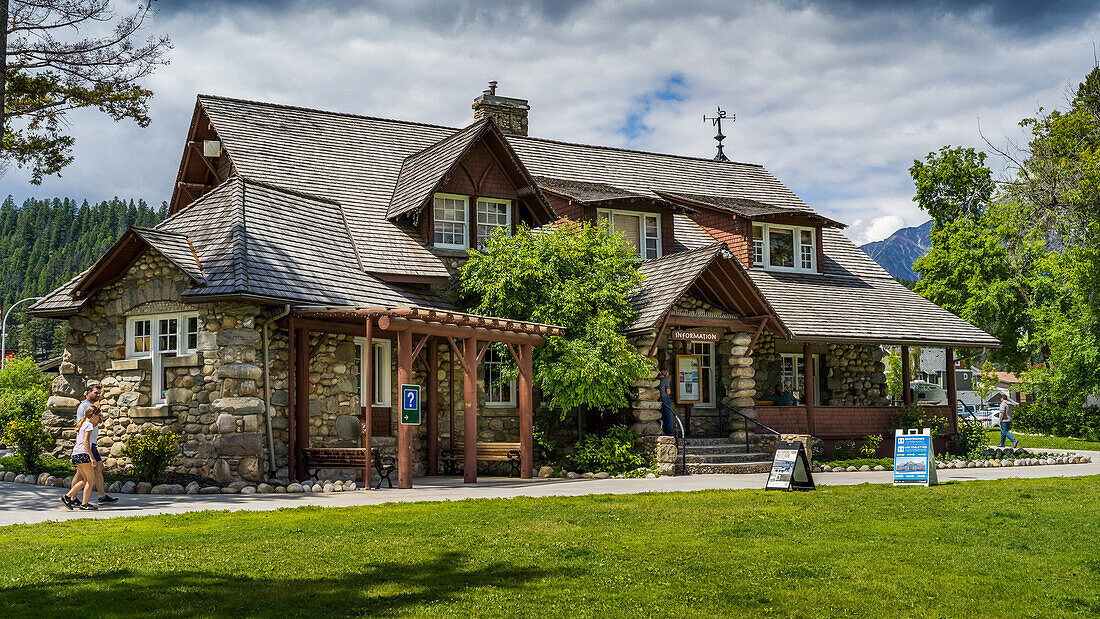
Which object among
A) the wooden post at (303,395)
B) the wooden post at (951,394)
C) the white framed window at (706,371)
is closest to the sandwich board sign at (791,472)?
the wooden post at (303,395)

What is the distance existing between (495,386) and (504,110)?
11243mm

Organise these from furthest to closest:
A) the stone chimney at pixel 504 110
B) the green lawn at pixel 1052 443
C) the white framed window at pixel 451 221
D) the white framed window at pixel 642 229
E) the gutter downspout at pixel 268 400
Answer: the green lawn at pixel 1052 443 < the stone chimney at pixel 504 110 < the white framed window at pixel 642 229 < the white framed window at pixel 451 221 < the gutter downspout at pixel 268 400

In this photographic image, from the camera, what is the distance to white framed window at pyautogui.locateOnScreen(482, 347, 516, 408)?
23766 mm

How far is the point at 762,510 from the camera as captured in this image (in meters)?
13.4

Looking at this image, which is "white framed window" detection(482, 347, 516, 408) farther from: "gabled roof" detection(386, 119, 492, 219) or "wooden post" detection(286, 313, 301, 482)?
"wooden post" detection(286, 313, 301, 482)

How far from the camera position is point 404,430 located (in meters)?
17.8

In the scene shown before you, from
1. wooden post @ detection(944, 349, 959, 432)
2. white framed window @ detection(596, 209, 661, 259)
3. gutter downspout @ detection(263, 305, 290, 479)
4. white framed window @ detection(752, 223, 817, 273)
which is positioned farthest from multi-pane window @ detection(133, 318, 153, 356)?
wooden post @ detection(944, 349, 959, 432)

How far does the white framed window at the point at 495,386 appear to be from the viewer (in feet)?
78.0

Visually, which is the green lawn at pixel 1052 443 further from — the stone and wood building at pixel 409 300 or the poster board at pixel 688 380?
the poster board at pixel 688 380

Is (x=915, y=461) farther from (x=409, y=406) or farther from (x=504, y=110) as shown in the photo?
(x=504, y=110)

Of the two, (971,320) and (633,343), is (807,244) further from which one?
(971,320)

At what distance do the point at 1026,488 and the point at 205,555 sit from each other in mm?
12931

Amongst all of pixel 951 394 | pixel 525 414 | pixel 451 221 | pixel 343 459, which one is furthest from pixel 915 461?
pixel 451 221

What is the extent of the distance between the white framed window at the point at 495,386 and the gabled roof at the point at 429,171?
380cm
